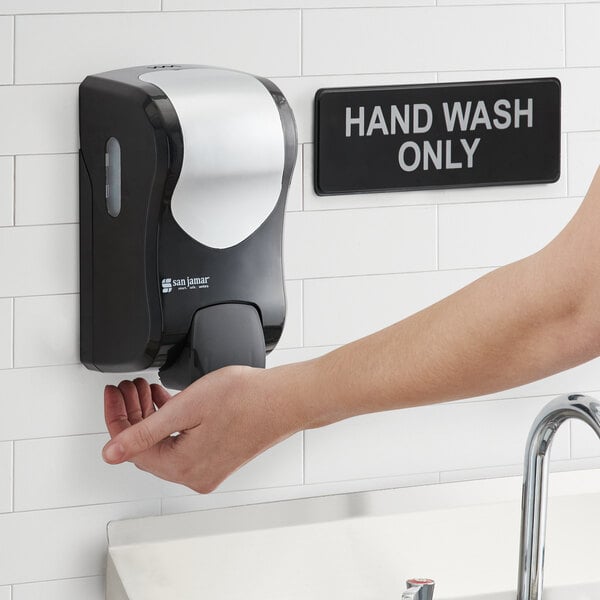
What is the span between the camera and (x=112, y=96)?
44.6 inches

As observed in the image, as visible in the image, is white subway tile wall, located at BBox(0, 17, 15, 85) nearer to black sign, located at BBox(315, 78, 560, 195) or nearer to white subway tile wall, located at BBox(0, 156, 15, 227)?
white subway tile wall, located at BBox(0, 156, 15, 227)

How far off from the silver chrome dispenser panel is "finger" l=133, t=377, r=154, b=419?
0.22 metres

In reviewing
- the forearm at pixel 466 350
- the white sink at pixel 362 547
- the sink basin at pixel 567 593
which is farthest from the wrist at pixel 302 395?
the sink basin at pixel 567 593

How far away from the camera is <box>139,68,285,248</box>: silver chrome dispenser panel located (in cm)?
108

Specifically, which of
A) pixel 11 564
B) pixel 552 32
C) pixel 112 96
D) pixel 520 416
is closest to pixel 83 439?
pixel 11 564

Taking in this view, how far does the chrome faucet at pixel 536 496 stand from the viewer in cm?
117

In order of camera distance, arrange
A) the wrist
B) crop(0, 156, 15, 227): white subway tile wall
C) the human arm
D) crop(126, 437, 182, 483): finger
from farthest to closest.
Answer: crop(0, 156, 15, 227): white subway tile wall < crop(126, 437, 182, 483): finger < the wrist < the human arm

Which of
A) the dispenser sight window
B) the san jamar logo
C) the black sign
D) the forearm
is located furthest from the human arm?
the black sign

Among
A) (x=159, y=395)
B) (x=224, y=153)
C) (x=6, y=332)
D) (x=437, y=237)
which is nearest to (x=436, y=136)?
(x=437, y=237)

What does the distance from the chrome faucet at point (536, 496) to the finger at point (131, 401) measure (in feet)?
1.43

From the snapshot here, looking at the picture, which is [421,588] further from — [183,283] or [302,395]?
[183,283]

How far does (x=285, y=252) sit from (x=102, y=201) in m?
0.24

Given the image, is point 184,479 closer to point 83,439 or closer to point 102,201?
point 83,439

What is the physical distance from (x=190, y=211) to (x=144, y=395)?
0.25m
